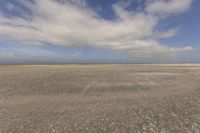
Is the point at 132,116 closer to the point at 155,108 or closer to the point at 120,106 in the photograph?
the point at 120,106

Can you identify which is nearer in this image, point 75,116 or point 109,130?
point 109,130

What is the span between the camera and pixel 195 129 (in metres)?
6.23

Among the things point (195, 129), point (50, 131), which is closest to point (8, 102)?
point (50, 131)

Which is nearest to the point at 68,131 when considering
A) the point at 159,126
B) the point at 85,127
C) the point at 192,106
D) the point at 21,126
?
the point at 85,127

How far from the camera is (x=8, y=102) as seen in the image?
10.1 metres

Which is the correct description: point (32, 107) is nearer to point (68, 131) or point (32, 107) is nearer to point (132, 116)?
point (68, 131)

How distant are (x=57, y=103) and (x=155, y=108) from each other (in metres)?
7.88

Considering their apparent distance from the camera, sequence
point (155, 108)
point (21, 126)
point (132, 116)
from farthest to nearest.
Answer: point (155, 108)
point (132, 116)
point (21, 126)

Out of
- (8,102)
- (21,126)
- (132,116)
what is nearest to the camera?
(21,126)

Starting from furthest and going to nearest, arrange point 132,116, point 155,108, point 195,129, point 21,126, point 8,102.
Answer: point 8,102 → point 155,108 → point 132,116 → point 21,126 → point 195,129

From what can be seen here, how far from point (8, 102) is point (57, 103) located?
4.14 meters


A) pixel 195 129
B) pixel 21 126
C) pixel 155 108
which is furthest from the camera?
pixel 155 108

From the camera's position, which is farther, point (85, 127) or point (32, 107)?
point (32, 107)

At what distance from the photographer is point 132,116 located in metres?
7.82
